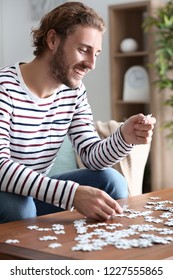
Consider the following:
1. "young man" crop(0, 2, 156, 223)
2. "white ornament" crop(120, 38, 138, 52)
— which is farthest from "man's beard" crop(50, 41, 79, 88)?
"white ornament" crop(120, 38, 138, 52)

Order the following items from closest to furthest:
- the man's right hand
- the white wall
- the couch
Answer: the man's right hand → the couch → the white wall

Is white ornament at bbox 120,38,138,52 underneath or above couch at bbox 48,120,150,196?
above

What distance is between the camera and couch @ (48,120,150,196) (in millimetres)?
3822

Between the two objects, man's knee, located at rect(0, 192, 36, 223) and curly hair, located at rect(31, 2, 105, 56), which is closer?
man's knee, located at rect(0, 192, 36, 223)

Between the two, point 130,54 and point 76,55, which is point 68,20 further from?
point 130,54

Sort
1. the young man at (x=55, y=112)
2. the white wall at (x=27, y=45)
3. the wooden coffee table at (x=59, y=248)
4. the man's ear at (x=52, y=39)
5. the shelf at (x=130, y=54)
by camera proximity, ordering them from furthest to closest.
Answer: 1. the white wall at (x=27, y=45)
2. the shelf at (x=130, y=54)
3. the man's ear at (x=52, y=39)
4. the young man at (x=55, y=112)
5. the wooden coffee table at (x=59, y=248)

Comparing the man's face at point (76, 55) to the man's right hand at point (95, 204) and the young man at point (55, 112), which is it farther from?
the man's right hand at point (95, 204)

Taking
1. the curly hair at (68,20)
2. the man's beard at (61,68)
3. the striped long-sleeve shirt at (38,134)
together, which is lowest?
the striped long-sleeve shirt at (38,134)

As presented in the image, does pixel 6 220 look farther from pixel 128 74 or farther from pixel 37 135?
pixel 128 74

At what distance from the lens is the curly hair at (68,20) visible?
237 centimetres

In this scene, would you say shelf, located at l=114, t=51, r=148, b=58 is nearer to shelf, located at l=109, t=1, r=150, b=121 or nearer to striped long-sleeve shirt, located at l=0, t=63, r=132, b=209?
shelf, located at l=109, t=1, r=150, b=121

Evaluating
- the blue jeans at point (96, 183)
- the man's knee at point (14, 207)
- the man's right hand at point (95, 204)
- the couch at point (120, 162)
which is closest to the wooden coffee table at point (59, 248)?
the man's right hand at point (95, 204)

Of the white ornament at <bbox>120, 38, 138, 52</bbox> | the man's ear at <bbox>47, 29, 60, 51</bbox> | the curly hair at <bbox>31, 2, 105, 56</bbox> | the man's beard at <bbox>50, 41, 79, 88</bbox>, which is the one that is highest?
the white ornament at <bbox>120, 38, 138, 52</bbox>

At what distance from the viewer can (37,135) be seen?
2.46m
